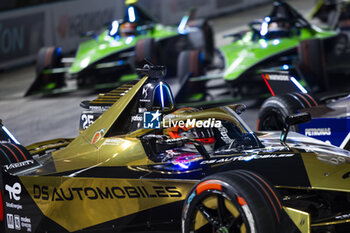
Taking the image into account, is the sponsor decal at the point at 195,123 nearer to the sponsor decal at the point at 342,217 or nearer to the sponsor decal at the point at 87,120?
the sponsor decal at the point at 87,120

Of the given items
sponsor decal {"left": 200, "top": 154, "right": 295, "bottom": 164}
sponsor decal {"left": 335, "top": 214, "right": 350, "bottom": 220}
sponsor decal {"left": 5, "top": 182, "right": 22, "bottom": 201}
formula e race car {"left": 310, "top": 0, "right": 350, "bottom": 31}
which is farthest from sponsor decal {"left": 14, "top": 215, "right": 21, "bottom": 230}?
formula e race car {"left": 310, "top": 0, "right": 350, "bottom": 31}

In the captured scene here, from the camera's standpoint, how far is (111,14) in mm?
23000

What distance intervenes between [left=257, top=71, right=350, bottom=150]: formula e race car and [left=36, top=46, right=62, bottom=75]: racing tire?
791cm

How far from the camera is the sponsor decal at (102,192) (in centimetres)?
517

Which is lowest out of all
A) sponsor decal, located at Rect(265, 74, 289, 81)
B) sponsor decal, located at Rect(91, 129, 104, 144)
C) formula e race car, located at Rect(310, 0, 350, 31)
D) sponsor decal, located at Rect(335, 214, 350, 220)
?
formula e race car, located at Rect(310, 0, 350, 31)

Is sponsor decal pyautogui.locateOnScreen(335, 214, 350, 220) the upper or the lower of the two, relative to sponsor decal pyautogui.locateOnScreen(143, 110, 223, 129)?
lower

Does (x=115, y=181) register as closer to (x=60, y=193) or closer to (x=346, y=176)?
(x=60, y=193)

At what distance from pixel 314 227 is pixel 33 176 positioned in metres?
2.48

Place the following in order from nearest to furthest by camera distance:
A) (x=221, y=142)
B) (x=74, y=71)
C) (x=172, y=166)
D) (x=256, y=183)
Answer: (x=256, y=183), (x=172, y=166), (x=221, y=142), (x=74, y=71)

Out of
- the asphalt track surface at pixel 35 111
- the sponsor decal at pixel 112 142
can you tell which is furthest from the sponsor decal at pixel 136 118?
the asphalt track surface at pixel 35 111

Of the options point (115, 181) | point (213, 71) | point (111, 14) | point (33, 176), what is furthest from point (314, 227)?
point (111, 14)

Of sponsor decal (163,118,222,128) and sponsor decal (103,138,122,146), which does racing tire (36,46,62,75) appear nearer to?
sponsor decal (103,138,122,146)

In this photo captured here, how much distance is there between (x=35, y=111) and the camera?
13.4m

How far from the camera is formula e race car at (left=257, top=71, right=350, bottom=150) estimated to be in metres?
7.27
